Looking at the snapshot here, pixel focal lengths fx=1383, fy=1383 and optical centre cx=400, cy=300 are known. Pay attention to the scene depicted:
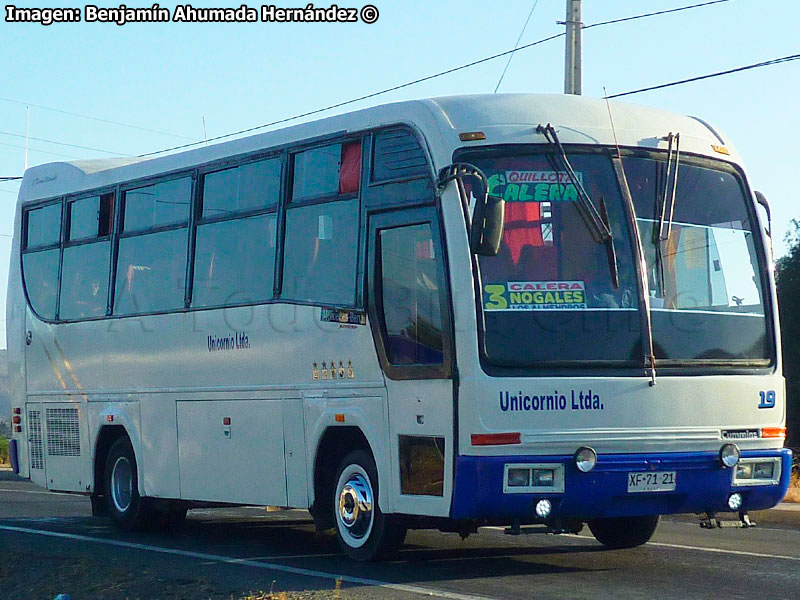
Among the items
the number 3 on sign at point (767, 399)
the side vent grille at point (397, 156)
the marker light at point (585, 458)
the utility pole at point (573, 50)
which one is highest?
the utility pole at point (573, 50)

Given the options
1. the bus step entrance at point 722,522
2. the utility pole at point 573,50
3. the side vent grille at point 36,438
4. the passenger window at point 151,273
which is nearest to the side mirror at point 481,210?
the bus step entrance at point 722,522

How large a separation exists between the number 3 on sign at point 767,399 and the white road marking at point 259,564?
2.83 m

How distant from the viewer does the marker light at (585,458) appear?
31.8 feet

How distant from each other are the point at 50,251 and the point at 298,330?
17.9 ft

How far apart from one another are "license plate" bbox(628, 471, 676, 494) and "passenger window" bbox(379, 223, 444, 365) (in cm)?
162

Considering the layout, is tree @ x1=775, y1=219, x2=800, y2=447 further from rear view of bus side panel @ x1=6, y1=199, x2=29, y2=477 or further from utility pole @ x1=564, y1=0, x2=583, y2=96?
rear view of bus side panel @ x1=6, y1=199, x2=29, y2=477

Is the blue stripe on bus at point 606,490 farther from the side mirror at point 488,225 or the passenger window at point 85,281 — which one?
the passenger window at point 85,281

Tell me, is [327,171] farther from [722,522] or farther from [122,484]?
[122,484]

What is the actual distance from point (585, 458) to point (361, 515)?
2156mm

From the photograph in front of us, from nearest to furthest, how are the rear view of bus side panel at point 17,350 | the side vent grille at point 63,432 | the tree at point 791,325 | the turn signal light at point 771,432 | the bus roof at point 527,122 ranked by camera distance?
the bus roof at point 527,122
the turn signal light at point 771,432
the side vent grille at point 63,432
the rear view of bus side panel at point 17,350
the tree at point 791,325

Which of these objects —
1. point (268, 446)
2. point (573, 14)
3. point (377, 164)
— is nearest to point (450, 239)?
point (377, 164)

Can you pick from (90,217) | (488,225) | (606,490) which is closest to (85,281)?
(90,217)

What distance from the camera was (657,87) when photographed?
2391 centimetres

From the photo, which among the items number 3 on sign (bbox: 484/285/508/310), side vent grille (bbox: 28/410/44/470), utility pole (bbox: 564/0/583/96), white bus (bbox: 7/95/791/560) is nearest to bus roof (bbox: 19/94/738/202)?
white bus (bbox: 7/95/791/560)
